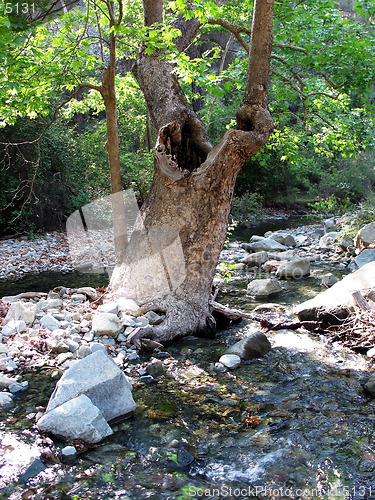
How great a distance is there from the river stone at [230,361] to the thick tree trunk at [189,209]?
80 centimetres

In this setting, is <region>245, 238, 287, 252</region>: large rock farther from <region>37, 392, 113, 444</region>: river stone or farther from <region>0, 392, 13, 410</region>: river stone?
<region>37, 392, 113, 444</region>: river stone

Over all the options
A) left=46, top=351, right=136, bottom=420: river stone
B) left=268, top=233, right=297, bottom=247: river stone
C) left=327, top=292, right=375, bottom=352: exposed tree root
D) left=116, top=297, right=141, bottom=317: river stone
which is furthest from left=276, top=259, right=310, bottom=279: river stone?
left=46, top=351, right=136, bottom=420: river stone

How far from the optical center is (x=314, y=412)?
353 cm

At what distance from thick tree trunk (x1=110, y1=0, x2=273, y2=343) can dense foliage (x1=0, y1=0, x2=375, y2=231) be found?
56 cm

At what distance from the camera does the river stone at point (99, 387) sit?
3.29 m

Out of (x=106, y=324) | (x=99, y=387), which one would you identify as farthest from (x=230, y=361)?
(x=99, y=387)

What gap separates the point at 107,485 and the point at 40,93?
533 centimetres

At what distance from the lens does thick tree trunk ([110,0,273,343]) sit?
5.10 metres

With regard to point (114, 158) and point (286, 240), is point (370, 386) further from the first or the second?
point (286, 240)

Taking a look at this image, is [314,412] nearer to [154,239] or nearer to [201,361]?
[201,361]

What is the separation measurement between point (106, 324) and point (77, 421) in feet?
6.39

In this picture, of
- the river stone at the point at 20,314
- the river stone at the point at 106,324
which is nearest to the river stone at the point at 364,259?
the river stone at the point at 106,324

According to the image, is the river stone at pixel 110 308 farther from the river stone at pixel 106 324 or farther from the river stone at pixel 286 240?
the river stone at pixel 286 240

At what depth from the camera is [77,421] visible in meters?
3.01
